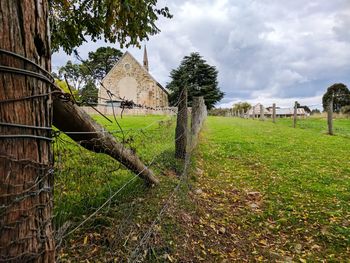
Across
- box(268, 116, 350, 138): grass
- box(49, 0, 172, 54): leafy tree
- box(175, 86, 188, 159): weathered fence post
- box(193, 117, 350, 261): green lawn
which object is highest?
box(49, 0, 172, 54): leafy tree

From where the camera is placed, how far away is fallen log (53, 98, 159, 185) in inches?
78.1

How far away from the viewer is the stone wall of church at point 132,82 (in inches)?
1350

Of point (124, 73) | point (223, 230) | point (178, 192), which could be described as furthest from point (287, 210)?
point (124, 73)

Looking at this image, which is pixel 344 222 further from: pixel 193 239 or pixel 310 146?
pixel 310 146

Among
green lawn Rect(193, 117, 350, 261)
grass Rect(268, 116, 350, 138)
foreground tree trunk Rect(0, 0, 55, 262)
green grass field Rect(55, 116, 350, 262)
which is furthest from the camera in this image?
grass Rect(268, 116, 350, 138)

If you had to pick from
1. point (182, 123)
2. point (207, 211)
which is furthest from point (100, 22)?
point (207, 211)

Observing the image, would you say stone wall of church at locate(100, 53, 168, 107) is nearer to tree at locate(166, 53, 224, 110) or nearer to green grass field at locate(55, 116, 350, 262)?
tree at locate(166, 53, 224, 110)

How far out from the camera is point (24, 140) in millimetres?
1296

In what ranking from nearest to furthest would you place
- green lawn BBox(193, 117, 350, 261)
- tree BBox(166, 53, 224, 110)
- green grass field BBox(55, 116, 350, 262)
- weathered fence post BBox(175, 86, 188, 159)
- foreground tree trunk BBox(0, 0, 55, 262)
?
1. foreground tree trunk BBox(0, 0, 55, 262)
2. green grass field BBox(55, 116, 350, 262)
3. green lawn BBox(193, 117, 350, 261)
4. weathered fence post BBox(175, 86, 188, 159)
5. tree BBox(166, 53, 224, 110)

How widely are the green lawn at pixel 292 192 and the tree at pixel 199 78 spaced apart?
41.2 m

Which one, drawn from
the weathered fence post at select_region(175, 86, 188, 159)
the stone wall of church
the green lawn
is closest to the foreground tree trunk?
the green lawn

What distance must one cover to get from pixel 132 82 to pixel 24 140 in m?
34.1

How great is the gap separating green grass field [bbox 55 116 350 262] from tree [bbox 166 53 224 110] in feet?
144

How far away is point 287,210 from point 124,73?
3251 cm
